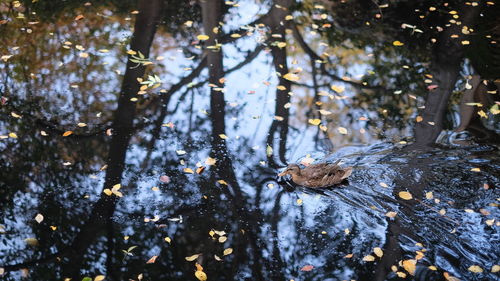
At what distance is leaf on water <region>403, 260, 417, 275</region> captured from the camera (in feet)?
12.8

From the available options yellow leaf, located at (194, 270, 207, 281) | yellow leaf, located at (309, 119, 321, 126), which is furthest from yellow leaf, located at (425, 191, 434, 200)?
yellow leaf, located at (194, 270, 207, 281)

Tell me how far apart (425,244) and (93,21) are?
626cm

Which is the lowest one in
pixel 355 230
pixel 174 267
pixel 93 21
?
pixel 174 267

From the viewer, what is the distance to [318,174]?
4.63 meters

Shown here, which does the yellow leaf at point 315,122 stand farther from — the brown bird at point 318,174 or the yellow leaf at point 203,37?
the yellow leaf at point 203,37

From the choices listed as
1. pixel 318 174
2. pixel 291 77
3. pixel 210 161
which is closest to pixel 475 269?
pixel 318 174

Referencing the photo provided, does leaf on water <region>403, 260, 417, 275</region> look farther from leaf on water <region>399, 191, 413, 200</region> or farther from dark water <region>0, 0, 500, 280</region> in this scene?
leaf on water <region>399, 191, 413, 200</region>

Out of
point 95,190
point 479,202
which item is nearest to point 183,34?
point 95,190

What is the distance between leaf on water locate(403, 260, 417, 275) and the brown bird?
1065mm

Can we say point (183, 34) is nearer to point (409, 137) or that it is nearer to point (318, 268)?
point (409, 137)

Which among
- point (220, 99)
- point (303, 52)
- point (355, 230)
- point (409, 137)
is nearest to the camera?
point (355, 230)

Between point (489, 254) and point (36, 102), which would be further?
point (36, 102)

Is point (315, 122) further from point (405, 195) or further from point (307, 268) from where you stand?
point (307, 268)

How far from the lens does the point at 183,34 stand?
24.7 ft
